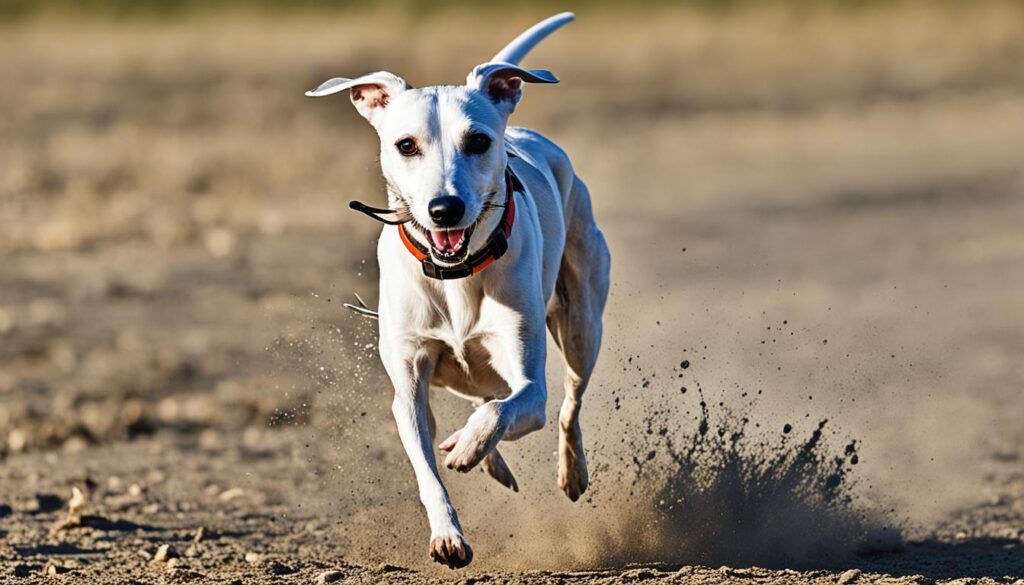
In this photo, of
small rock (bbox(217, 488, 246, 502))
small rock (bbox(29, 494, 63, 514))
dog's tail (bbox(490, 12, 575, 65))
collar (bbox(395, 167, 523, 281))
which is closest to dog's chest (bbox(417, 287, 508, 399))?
collar (bbox(395, 167, 523, 281))

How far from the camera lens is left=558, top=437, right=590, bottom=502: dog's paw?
747 centimetres

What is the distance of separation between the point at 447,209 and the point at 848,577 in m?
1.86

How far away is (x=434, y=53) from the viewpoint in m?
29.3

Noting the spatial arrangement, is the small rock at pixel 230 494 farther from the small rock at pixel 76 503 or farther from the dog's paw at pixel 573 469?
the dog's paw at pixel 573 469

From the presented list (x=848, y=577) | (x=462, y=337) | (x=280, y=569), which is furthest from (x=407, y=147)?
(x=848, y=577)

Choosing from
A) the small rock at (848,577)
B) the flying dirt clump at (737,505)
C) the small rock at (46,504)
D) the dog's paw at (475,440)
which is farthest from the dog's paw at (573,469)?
the small rock at (46,504)

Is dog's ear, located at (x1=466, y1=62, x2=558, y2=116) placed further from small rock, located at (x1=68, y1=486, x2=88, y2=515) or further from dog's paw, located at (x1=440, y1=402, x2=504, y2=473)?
small rock, located at (x1=68, y1=486, x2=88, y2=515)

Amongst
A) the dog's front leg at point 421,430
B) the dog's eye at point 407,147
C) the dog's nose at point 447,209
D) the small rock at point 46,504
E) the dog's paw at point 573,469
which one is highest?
the dog's eye at point 407,147

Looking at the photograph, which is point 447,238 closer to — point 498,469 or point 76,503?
point 498,469

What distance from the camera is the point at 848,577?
6336 millimetres

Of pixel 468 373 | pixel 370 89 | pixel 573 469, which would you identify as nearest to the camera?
pixel 370 89

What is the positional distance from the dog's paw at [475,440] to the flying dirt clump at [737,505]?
1401 mm

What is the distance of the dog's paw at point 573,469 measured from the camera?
747 cm

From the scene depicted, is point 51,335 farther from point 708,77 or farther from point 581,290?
point 708,77
